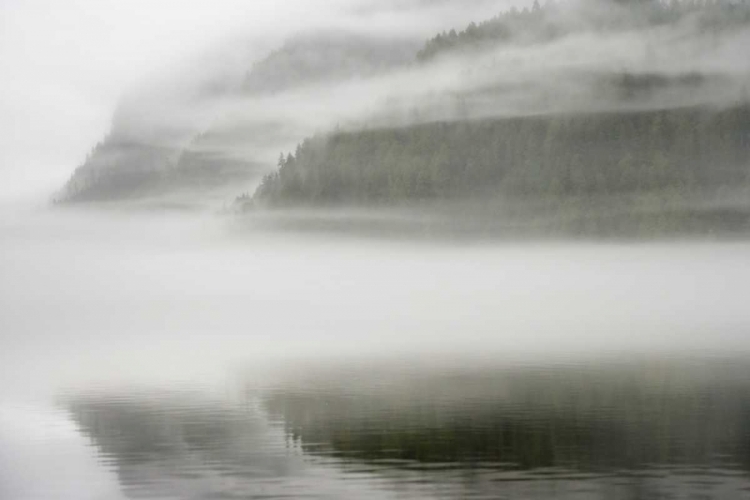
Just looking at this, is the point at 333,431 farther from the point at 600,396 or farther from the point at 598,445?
the point at 600,396

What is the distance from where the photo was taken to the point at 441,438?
57.1 metres

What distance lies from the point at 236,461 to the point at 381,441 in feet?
27.8

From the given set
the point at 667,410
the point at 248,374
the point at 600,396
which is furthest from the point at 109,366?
the point at 667,410

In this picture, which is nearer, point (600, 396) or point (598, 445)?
point (598, 445)

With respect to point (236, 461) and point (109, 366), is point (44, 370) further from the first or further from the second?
point (236, 461)

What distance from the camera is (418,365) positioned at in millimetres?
116938

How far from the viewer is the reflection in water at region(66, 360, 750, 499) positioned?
145 ft

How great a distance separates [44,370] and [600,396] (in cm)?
7151

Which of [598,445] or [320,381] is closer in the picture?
[598,445]

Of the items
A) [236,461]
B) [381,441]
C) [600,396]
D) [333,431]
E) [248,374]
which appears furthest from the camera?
[248,374]

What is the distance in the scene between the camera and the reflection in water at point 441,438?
44.1 metres

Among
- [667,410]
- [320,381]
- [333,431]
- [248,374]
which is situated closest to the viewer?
[333,431]

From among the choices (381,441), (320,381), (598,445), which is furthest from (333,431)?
(320,381)

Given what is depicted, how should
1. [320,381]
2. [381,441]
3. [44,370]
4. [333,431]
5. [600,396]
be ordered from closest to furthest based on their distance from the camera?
[381,441]
[333,431]
[600,396]
[320,381]
[44,370]
